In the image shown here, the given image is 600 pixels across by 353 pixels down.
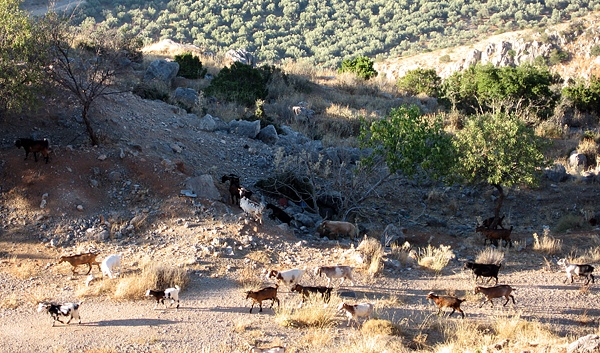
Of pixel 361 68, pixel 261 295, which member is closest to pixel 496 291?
pixel 261 295

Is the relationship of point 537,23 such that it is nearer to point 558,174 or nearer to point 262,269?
point 558,174

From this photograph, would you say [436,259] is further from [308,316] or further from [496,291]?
[308,316]

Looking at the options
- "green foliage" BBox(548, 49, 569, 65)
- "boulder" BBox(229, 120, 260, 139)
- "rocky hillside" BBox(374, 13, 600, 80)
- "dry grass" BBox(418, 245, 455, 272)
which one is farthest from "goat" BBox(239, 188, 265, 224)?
"green foliage" BBox(548, 49, 569, 65)

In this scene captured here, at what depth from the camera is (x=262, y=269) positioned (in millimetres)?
8898

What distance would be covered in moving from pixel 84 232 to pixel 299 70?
2307cm

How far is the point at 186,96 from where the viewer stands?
1902 cm

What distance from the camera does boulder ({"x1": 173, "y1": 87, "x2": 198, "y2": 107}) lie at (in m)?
18.6

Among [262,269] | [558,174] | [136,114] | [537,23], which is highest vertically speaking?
[537,23]

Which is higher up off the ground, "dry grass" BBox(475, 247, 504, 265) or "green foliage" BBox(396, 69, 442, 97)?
"green foliage" BBox(396, 69, 442, 97)

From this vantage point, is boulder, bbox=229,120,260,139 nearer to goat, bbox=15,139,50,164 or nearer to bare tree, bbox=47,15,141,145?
bare tree, bbox=47,15,141,145

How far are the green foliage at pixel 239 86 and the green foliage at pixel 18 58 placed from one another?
961cm

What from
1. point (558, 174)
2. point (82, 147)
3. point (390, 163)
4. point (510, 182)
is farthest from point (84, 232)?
point (558, 174)

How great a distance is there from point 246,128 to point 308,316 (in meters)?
10.3

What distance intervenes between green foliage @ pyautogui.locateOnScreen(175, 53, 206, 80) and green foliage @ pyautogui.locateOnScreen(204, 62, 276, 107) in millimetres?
1658
